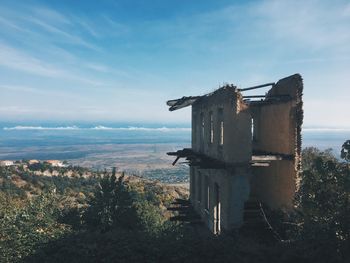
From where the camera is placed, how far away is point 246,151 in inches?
572

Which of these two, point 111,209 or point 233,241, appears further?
point 111,209

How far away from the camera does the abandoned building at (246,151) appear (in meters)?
14.5

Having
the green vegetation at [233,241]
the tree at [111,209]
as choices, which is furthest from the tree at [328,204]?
the tree at [111,209]

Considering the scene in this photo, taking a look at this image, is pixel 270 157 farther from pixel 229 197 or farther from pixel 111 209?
pixel 111 209

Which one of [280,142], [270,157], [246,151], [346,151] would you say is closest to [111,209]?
[246,151]

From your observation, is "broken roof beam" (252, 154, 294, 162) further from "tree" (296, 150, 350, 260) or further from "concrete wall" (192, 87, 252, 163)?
"tree" (296, 150, 350, 260)

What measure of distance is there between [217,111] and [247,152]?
253 cm

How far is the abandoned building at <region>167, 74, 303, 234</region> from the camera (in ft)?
47.5

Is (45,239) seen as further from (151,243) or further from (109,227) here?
(109,227)

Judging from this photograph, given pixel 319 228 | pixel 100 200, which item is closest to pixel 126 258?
pixel 319 228

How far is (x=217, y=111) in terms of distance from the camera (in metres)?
16.1

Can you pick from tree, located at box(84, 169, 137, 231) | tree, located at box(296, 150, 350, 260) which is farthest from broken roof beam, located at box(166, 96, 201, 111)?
tree, located at box(296, 150, 350, 260)

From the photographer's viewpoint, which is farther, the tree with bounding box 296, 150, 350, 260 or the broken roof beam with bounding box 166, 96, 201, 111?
the broken roof beam with bounding box 166, 96, 201, 111

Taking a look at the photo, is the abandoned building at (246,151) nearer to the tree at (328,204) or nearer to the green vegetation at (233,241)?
the green vegetation at (233,241)
